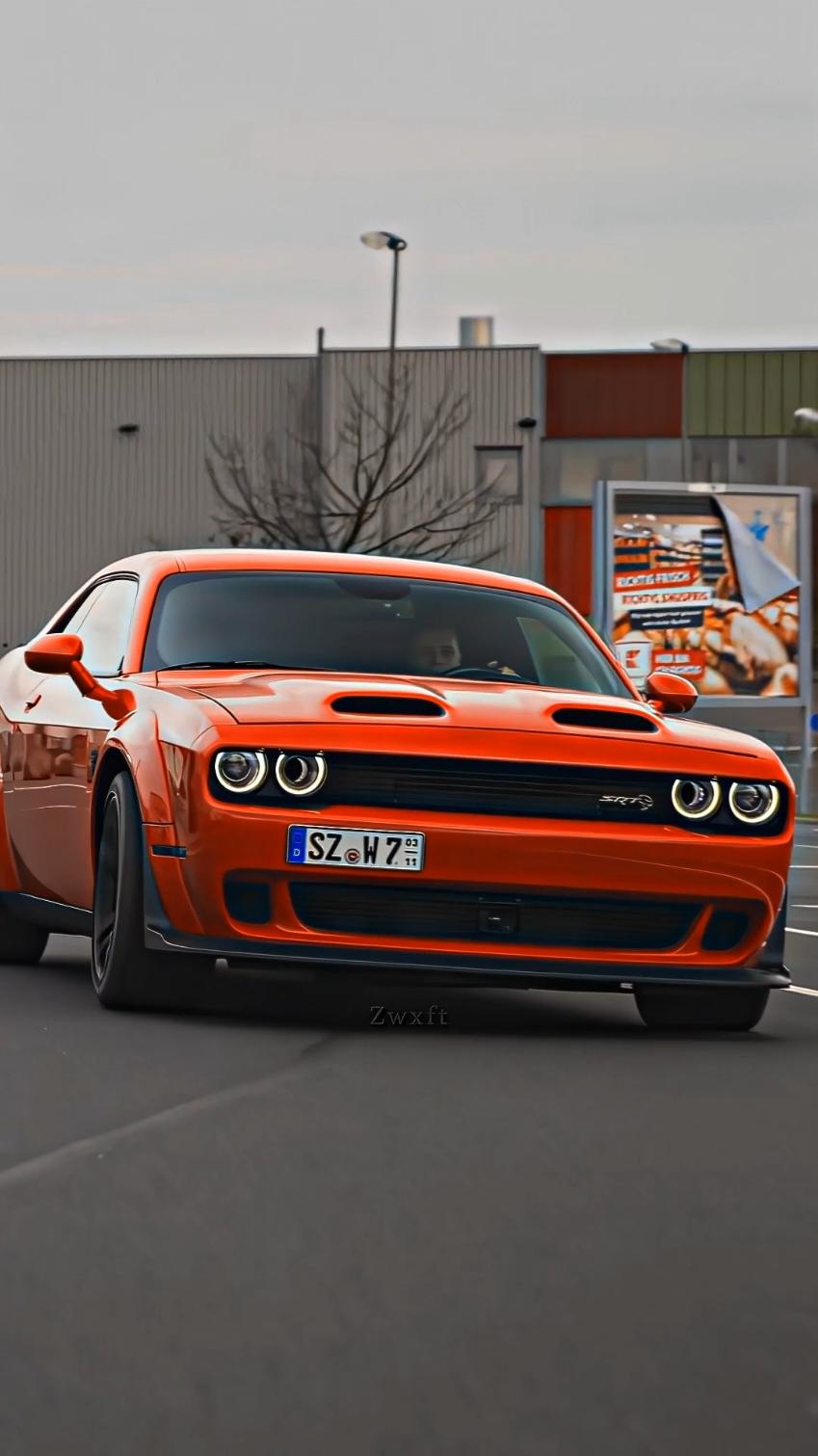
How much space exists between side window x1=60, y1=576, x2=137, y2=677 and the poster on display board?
2467cm

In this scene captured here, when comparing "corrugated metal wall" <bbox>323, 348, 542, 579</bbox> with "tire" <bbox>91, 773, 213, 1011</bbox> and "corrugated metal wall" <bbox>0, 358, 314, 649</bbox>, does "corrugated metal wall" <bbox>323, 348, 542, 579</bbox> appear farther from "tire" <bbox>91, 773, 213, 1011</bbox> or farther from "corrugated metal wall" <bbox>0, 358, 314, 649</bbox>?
"tire" <bbox>91, 773, 213, 1011</bbox>

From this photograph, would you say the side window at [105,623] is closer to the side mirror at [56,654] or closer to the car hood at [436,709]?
the side mirror at [56,654]

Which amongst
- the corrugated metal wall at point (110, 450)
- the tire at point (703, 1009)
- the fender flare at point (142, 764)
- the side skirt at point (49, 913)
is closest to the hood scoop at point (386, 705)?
the fender flare at point (142, 764)

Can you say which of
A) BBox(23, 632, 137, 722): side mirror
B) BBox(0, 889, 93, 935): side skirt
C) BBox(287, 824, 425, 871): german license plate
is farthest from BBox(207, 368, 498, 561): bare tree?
BBox(287, 824, 425, 871): german license plate

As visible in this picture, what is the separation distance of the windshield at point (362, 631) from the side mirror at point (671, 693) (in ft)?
0.42

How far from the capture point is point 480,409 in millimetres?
53312

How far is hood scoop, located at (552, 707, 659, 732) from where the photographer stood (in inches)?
292

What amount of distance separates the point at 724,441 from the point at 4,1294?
1972 inches

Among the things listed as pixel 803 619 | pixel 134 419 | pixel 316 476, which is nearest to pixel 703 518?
pixel 803 619

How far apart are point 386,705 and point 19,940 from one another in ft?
8.88

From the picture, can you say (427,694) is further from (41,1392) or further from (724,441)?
(724,441)

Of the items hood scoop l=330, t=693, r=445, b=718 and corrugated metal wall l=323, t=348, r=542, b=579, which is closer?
hood scoop l=330, t=693, r=445, b=718

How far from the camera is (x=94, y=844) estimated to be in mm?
7934

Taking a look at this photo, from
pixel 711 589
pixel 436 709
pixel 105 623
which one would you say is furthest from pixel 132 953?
pixel 711 589
